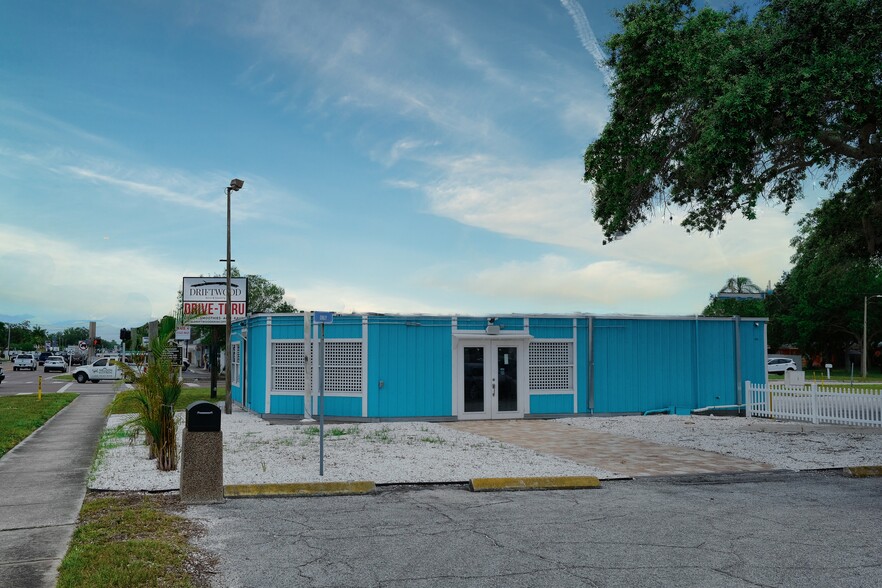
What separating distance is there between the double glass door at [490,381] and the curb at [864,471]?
9.61 m

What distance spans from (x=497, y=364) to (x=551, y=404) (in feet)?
6.43

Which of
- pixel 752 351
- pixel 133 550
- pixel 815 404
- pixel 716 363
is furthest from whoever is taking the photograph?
pixel 752 351

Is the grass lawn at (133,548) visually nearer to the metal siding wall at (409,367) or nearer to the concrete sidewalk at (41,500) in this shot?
the concrete sidewalk at (41,500)

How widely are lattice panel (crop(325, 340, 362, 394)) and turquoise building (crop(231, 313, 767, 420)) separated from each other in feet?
0.09

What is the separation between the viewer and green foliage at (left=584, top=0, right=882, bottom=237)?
1305 centimetres

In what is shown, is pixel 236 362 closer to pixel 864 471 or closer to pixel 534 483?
pixel 534 483

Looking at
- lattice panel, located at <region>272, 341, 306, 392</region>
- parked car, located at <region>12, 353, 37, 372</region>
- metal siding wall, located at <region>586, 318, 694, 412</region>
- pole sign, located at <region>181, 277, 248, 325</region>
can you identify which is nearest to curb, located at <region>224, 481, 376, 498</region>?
lattice panel, located at <region>272, 341, 306, 392</region>

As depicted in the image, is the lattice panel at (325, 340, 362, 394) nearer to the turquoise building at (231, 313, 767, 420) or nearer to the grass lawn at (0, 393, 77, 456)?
the turquoise building at (231, 313, 767, 420)

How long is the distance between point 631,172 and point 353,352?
8335 millimetres

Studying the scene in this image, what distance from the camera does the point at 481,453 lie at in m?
13.1

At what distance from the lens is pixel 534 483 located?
33.3ft

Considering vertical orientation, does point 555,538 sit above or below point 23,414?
above

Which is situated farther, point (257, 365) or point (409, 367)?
point (257, 365)

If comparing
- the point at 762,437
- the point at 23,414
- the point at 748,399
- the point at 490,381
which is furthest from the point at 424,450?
the point at 23,414
